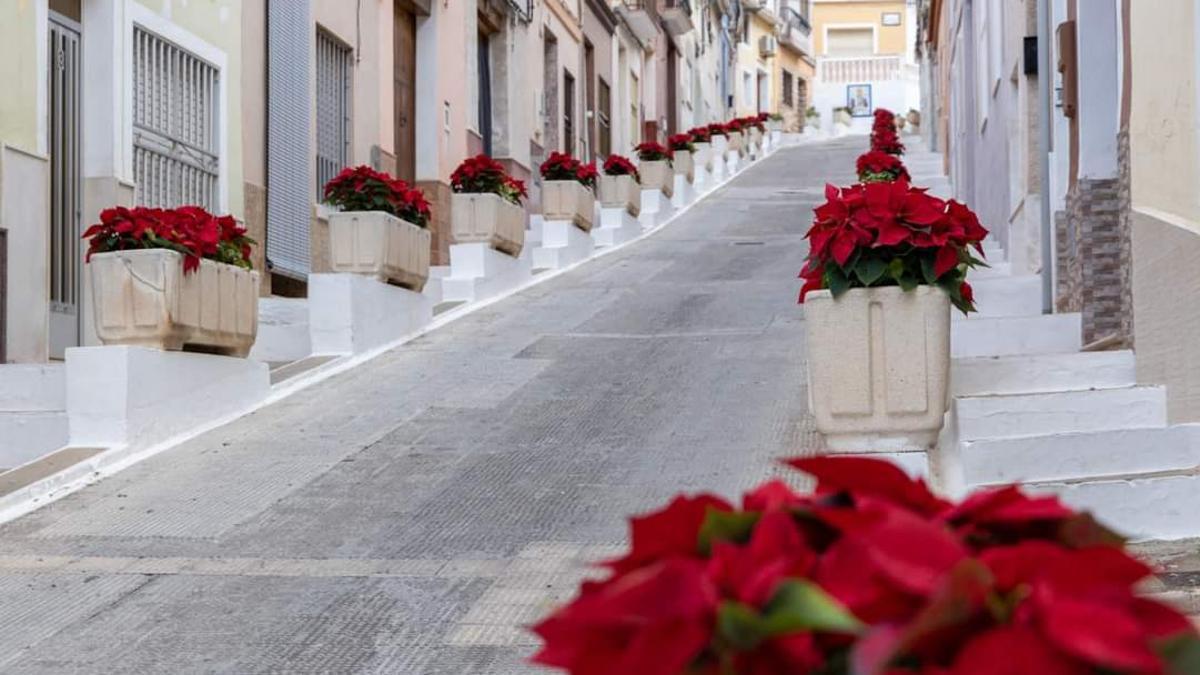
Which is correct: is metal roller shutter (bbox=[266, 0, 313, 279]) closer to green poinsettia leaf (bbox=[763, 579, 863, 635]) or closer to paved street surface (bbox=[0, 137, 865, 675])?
paved street surface (bbox=[0, 137, 865, 675])

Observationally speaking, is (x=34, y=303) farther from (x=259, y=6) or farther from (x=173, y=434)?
(x=259, y=6)

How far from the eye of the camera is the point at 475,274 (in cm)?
1809

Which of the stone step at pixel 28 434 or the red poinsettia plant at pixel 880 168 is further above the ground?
the red poinsettia plant at pixel 880 168

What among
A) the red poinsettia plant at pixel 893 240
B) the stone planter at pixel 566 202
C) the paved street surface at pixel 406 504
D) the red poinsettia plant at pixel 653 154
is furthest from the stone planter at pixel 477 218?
the red poinsettia plant at pixel 653 154

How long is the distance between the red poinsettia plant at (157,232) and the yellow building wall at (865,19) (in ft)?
250

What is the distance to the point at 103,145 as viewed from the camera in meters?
14.0

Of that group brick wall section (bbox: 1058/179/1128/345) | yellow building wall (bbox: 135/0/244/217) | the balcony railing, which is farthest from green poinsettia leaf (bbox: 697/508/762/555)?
the balcony railing

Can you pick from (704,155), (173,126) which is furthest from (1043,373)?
(704,155)

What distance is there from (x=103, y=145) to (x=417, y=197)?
8.49 feet

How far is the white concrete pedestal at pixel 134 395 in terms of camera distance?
10.1m

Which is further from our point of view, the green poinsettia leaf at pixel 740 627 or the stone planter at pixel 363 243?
the stone planter at pixel 363 243

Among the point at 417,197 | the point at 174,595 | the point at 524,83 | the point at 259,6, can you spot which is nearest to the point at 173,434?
the point at 174,595

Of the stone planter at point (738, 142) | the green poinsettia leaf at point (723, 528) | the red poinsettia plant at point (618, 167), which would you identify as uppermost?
the stone planter at point (738, 142)

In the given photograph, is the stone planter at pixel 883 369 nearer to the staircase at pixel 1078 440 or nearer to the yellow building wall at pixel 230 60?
the staircase at pixel 1078 440
